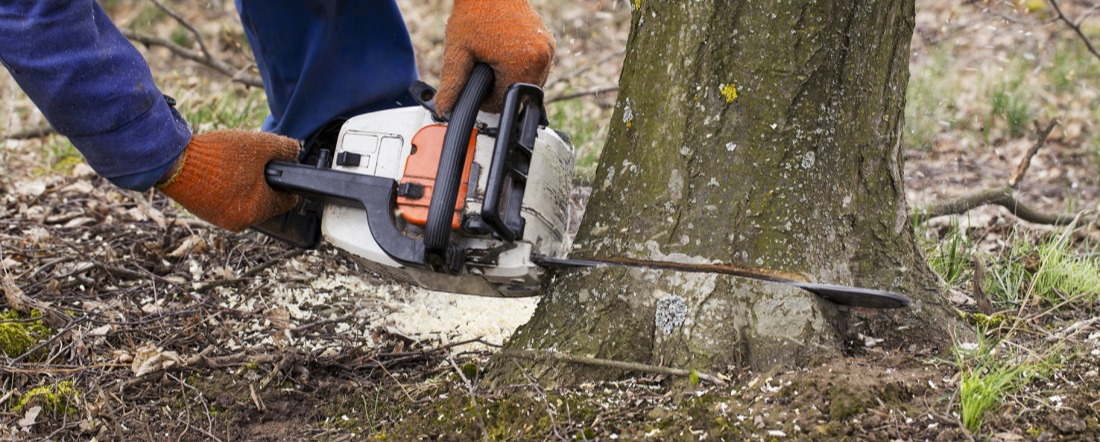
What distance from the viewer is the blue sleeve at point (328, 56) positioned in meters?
2.62

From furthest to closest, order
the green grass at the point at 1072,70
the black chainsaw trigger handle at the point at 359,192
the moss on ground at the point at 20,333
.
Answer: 1. the green grass at the point at 1072,70
2. the moss on ground at the point at 20,333
3. the black chainsaw trigger handle at the point at 359,192

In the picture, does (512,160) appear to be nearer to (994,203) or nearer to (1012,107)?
(994,203)

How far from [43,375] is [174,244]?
91cm

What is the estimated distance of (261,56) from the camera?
107 inches

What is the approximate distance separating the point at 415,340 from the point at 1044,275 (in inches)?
72.1

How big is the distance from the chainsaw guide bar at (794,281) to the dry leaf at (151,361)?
1110 millimetres

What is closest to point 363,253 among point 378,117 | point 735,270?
point 378,117

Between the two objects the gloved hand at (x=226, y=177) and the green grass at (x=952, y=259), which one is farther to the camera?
the green grass at (x=952, y=259)

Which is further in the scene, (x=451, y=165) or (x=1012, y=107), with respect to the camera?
(x=1012, y=107)

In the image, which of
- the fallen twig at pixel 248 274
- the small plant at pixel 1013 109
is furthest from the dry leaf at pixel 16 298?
the small plant at pixel 1013 109

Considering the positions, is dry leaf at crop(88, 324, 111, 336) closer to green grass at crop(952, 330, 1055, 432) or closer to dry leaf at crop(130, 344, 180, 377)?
dry leaf at crop(130, 344, 180, 377)

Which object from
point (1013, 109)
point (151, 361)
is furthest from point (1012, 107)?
point (151, 361)

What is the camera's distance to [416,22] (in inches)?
296

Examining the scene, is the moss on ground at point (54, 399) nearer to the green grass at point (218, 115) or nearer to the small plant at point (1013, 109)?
the green grass at point (218, 115)
